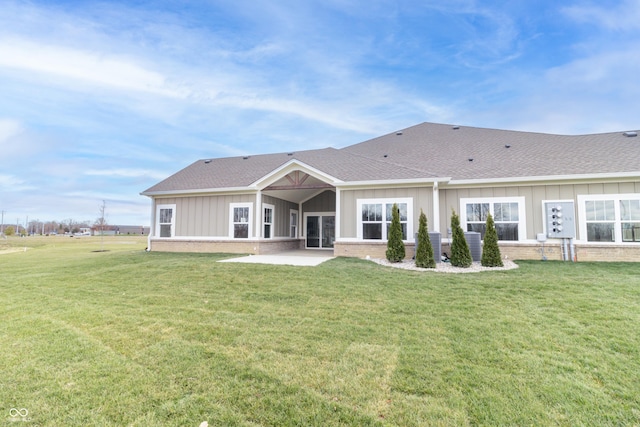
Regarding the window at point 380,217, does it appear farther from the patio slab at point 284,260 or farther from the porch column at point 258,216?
the porch column at point 258,216

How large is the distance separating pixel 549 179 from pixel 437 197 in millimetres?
3898

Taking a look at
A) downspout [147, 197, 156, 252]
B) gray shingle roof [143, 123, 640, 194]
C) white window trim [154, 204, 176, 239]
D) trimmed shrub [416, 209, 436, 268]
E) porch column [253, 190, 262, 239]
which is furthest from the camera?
downspout [147, 197, 156, 252]

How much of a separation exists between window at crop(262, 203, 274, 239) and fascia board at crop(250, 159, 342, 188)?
4.22ft

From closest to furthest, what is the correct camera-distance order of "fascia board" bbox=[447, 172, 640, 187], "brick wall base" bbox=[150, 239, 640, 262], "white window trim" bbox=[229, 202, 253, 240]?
"fascia board" bbox=[447, 172, 640, 187]
"brick wall base" bbox=[150, 239, 640, 262]
"white window trim" bbox=[229, 202, 253, 240]

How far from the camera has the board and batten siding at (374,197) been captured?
11.0 m

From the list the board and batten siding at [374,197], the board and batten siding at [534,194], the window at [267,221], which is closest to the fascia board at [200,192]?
the window at [267,221]

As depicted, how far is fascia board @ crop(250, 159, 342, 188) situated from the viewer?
1207 cm

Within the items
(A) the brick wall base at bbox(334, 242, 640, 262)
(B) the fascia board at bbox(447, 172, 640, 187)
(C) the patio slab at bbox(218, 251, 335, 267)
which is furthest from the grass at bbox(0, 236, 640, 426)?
(B) the fascia board at bbox(447, 172, 640, 187)

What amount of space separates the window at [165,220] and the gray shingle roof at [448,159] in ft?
3.27

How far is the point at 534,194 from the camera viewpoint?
10.8 metres

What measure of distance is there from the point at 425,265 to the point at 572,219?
6007 millimetres

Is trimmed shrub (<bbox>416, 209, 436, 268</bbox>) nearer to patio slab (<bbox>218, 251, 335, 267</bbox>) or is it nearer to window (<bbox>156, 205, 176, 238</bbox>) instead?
patio slab (<bbox>218, 251, 335, 267</bbox>)

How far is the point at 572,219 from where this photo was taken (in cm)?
1027

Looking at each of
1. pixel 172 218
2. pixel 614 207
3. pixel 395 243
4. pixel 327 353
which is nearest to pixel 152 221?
pixel 172 218
